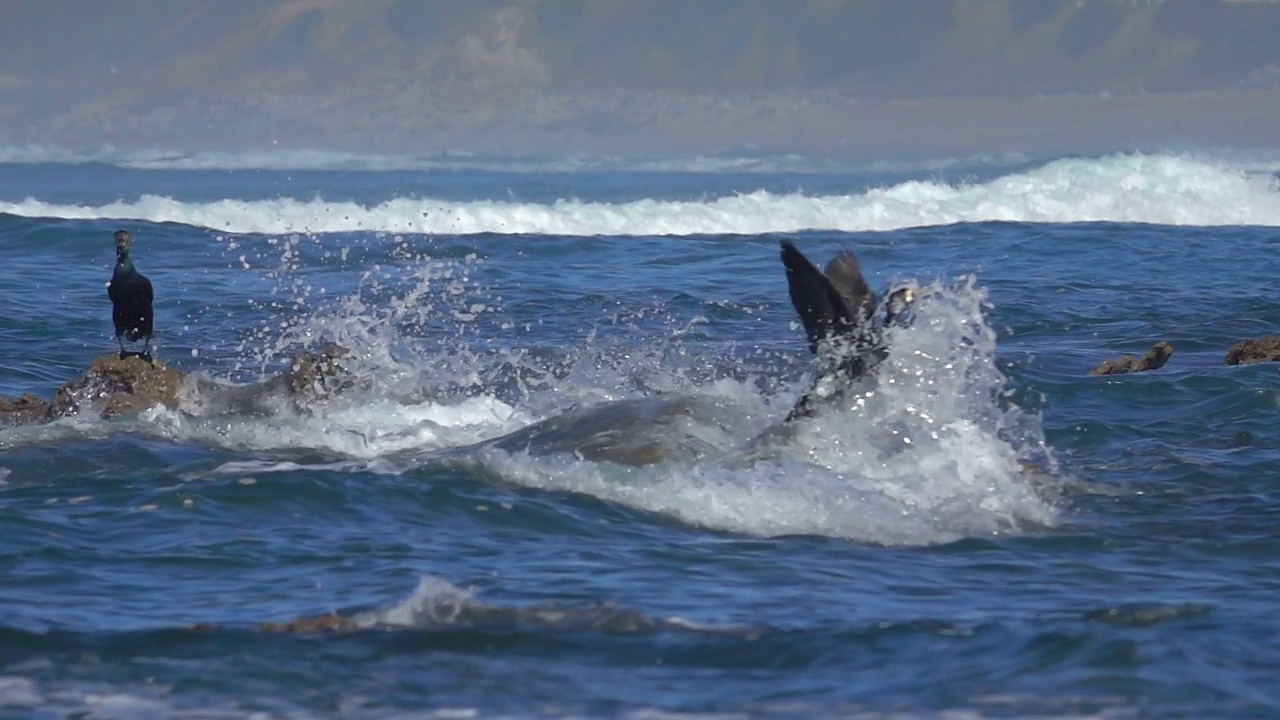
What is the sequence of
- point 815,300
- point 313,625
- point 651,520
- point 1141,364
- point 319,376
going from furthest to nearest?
point 1141,364
point 319,376
point 815,300
point 651,520
point 313,625

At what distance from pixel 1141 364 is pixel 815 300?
5.10 meters

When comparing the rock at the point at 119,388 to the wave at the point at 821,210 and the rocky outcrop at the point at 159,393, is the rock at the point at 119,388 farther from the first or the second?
the wave at the point at 821,210

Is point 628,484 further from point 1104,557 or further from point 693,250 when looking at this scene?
point 693,250

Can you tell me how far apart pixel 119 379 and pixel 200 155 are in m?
71.2

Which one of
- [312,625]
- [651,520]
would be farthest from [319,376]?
[312,625]

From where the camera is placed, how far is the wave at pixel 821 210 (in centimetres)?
2988

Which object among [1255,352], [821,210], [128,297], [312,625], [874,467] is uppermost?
[821,210]

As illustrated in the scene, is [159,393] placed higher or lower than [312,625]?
higher

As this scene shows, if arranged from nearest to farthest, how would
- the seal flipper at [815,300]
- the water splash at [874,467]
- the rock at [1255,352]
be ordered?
1. the water splash at [874,467]
2. the seal flipper at [815,300]
3. the rock at [1255,352]

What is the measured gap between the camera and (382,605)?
657cm

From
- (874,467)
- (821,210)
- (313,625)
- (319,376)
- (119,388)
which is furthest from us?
(821,210)

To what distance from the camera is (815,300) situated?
337 inches

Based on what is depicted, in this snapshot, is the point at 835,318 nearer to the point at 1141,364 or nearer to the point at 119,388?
the point at 119,388

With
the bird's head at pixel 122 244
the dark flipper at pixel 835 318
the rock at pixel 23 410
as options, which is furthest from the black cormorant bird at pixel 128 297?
the dark flipper at pixel 835 318
